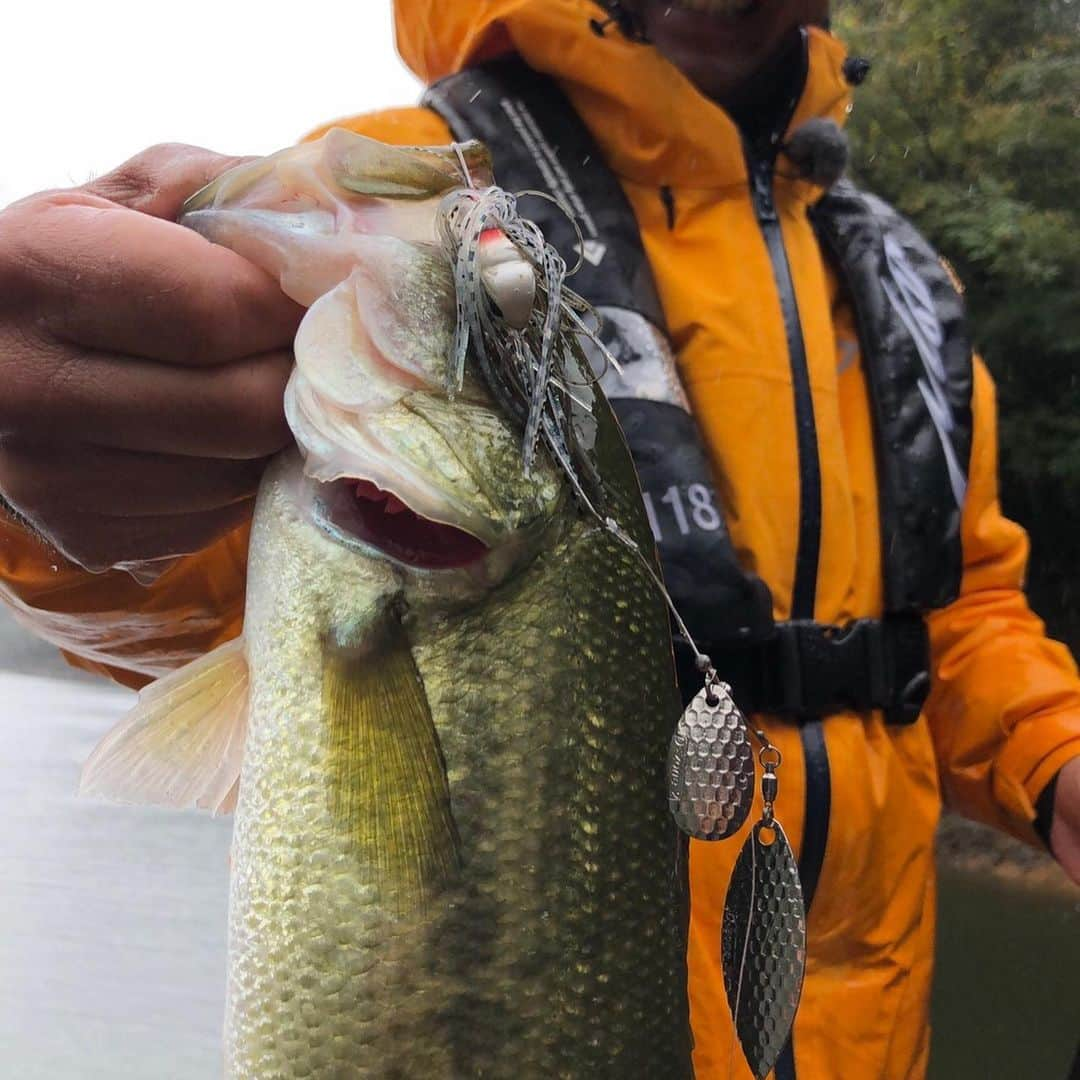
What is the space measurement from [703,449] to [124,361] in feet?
2.92

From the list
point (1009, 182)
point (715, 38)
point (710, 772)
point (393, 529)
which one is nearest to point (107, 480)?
point (393, 529)

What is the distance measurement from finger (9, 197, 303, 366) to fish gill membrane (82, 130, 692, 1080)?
4 centimetres

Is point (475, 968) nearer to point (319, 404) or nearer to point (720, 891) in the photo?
point (319, 404)

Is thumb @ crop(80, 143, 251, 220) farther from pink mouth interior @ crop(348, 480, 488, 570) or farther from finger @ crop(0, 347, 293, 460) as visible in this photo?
pink mouth interior @ crop(348, 480, 488, 570)

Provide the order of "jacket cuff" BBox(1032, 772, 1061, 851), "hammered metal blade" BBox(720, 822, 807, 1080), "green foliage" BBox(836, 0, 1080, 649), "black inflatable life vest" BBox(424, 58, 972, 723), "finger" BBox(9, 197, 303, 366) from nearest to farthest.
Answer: "finger" BBox(9, 197, 303, 366), "hammered metal blade" BBox(720, 822, 807, 1080), "black inflatable life vest" BBox(424, 58, 972, 723), "jacket cuff" BBox(1032, 772, 1061, 851), "green foliage" BBox(836, 0, 1080, 649)

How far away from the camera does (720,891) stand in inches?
53.4

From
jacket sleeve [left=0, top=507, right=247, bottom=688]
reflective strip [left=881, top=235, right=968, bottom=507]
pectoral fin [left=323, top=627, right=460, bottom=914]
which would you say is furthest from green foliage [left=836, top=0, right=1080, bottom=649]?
pectoral fin [left=323, top=627, right=460, bottom=914]

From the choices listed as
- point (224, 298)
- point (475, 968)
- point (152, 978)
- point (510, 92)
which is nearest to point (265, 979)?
point (475, 968)

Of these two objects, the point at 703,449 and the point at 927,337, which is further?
the point at 927,337

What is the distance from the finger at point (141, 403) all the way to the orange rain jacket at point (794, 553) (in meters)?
0.48

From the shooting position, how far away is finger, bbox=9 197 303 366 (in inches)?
30.1

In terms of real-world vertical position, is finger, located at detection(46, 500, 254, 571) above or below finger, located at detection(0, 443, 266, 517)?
below

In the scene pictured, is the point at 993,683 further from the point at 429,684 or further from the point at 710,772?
the point at 429,684

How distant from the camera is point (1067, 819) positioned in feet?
5.23
